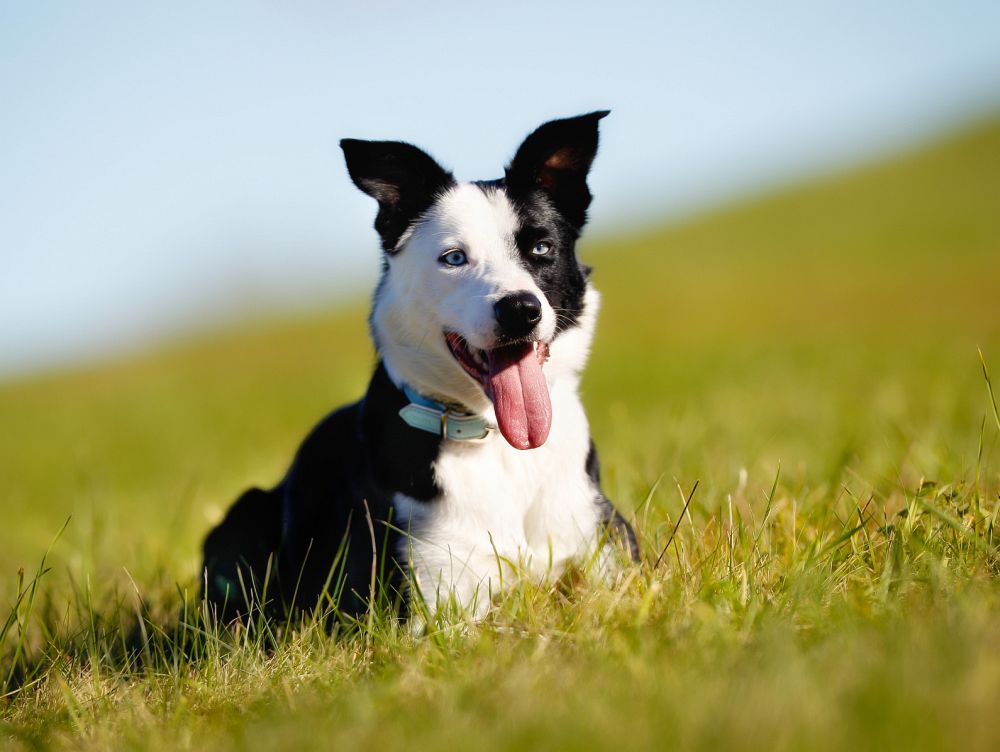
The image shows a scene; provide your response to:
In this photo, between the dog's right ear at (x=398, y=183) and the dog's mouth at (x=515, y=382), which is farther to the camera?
the dog's right ear at (x=398, y=183)

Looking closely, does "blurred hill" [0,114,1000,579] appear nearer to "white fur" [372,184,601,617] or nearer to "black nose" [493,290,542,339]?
"white fur" [372,184,601,617]

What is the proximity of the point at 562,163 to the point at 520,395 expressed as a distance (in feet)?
3.17

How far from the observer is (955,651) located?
2.16 meters

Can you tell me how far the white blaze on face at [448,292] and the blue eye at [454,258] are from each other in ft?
0.04

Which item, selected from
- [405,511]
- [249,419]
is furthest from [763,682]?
[249,419]

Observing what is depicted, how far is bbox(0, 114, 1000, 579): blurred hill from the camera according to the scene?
618 cm

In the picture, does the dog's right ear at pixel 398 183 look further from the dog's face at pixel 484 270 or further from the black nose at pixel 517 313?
the black nose at pixel 517 313

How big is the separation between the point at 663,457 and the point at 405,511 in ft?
8.13

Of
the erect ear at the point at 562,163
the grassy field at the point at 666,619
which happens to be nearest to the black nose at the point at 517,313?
the erect ear at the point at 562,163

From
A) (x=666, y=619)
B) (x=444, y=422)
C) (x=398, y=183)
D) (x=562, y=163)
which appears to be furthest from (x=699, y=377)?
(x=666, y=619)

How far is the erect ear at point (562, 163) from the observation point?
12.3ft

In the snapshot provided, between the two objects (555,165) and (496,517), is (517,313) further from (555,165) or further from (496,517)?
(555,165)

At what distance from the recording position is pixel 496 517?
3447 millimetres

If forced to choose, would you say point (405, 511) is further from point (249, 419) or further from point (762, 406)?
point (249, 419)
